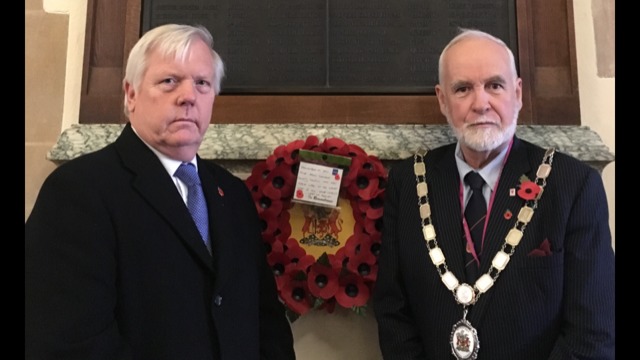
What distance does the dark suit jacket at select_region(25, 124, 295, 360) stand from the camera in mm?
1032

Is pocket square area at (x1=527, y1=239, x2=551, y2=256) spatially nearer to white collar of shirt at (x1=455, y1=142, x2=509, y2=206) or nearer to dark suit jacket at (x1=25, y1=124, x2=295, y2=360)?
white collar of shirt at (x1=455, y1=142, x2=509, y2=206)

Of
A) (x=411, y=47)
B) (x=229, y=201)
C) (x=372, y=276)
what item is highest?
(x=411, y=47)

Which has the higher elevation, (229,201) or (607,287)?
(229,201)

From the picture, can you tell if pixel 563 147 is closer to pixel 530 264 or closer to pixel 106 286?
pixel 530 264

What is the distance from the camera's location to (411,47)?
2010mm

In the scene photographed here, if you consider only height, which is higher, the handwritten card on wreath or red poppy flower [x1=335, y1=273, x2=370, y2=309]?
the handwritten card on wreath

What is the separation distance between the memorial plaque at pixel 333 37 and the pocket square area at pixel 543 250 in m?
0.87

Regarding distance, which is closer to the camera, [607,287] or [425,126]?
[607,287]

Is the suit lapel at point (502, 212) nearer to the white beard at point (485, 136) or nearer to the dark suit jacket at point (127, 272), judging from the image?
the white beard at point (485, 136)

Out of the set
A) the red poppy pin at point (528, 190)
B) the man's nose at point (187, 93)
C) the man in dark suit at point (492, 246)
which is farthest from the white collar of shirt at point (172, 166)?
the red poppy pin at point (528, 190)

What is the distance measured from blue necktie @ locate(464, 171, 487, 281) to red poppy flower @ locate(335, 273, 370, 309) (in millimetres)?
453

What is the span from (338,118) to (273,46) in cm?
42

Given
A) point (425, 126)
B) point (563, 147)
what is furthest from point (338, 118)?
point (563, 147)

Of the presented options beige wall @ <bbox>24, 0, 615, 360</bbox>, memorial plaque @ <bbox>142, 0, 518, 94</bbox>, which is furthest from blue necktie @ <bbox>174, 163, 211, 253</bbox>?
beige wall @ <bbox>24, 0, 615, 360</bbox>
